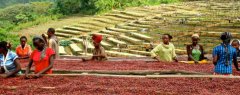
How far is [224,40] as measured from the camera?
313 inches

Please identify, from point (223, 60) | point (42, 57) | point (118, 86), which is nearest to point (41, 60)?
point (42, 57)

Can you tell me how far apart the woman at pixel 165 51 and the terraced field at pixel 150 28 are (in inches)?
209

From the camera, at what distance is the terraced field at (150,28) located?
17969 millimetres

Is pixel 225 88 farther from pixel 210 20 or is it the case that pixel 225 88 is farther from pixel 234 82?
pixel 210 20

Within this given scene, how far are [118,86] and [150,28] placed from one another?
14642 millimetres

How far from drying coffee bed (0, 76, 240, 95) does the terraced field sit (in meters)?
8.91

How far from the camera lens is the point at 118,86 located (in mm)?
→ 6930

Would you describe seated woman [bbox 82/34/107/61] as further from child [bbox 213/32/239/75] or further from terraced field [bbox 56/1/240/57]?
terraced field [bbox 56/1/240/57]

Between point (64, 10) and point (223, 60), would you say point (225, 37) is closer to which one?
point (223, 60)

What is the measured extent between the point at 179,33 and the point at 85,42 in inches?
172

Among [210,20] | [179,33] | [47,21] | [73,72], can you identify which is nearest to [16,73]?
[73,72]

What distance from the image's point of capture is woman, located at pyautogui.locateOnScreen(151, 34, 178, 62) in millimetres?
10688

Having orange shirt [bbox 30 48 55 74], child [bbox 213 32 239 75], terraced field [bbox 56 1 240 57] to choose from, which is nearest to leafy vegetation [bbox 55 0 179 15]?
terraced field [bbox 56 1 240 57]

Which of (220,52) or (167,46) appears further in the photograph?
(167,46)
